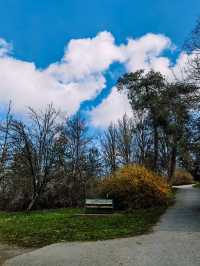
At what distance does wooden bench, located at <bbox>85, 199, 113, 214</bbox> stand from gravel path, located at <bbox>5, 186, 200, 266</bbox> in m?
5.75

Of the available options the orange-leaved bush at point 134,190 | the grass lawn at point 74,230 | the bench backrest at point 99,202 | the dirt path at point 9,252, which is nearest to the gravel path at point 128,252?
the dirt path at point 9,252

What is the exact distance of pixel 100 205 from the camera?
16.2 m

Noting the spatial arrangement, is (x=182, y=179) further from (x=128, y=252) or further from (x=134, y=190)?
(x=128, y=252)

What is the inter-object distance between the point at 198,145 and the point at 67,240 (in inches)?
381

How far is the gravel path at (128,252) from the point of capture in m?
7.18

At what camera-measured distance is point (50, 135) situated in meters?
25.1

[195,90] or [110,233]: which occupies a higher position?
[195,90]

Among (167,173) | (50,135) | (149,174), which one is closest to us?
(149,174)

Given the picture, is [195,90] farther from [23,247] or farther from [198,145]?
[23,247]

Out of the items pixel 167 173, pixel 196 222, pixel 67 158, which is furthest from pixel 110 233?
pixel 167 173

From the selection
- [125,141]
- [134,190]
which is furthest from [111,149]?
[134,190]

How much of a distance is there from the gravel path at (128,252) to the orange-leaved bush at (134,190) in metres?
6.83

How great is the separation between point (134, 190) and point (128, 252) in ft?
31.9

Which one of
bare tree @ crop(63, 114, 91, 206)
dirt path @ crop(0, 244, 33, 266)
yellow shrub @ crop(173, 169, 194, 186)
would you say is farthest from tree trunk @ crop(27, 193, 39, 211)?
yellow shrub @ crop(173, 169, 194, 186)
